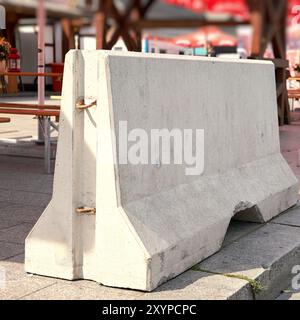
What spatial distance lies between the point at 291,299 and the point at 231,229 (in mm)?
1012

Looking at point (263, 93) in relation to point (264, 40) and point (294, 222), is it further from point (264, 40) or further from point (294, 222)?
point (264, 40)

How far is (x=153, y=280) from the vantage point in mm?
3527

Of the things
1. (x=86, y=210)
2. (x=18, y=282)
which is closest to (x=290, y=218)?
(x=86, y=210)

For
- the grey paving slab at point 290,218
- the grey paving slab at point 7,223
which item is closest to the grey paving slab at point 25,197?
the grey paving slab at point 7,223

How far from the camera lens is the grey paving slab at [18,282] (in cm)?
348

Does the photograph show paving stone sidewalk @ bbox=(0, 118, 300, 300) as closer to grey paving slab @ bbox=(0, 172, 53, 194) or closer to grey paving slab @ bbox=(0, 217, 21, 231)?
grey paving slab @ bbox=(0, 217, 21, 231)

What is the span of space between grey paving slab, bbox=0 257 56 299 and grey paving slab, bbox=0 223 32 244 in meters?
0.57

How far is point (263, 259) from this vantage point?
4.18m

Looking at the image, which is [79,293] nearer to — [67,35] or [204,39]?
[67,35]

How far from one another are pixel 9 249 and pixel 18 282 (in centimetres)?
72

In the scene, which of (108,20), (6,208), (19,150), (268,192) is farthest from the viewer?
(108,20)

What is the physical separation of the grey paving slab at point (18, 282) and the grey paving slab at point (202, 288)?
62 cm

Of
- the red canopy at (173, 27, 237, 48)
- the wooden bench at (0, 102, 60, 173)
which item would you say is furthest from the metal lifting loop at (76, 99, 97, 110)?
the red canopy at (173, 27, 237, 48)

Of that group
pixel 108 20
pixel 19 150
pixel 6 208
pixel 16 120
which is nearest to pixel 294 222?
pixel 6 208
